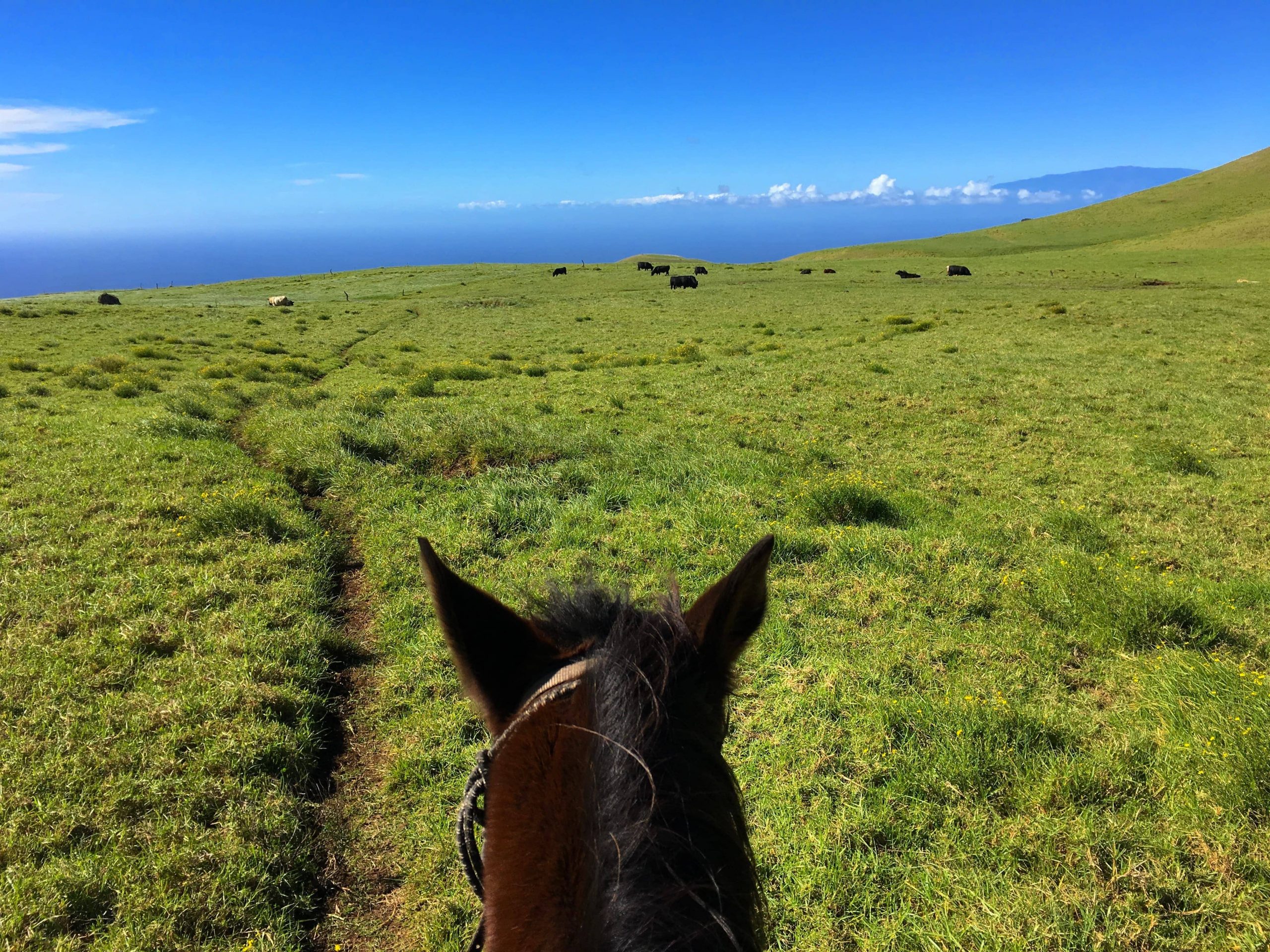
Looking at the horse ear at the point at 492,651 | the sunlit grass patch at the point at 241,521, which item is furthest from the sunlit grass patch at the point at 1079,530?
the sunlit grass patch at the point at 241,521

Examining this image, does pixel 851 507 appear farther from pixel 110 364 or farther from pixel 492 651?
pixel 110 364

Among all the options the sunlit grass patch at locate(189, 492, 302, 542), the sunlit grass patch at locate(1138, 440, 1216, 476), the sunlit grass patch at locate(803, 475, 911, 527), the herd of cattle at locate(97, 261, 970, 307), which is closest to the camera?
the sunlit grass patch at locate(189, 492, 302, 542)

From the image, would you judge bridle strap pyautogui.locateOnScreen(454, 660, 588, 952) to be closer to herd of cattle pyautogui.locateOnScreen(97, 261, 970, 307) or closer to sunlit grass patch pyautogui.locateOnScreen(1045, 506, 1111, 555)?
sunlit grass patch pyautogui.locateOnScreen(1045, 506, 1111, 555)

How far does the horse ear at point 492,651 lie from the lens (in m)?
1.45

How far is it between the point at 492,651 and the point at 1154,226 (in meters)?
99.5

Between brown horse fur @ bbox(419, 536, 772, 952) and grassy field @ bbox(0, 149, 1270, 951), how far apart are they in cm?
52

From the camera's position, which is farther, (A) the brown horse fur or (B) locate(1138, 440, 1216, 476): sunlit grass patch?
(B) locate(1138, 440, 1216, 476): sunlit grass patch

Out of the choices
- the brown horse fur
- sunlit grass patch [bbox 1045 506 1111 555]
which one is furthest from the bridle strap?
sunlit grass patch [bbox 1045 506 1111 555]

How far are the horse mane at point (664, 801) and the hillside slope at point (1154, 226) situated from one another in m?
72.9

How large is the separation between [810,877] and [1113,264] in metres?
61.6

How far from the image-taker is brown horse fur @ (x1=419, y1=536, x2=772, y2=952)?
38.0 inches

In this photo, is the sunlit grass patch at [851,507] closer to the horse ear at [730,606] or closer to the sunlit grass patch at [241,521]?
the horse ear at [730,606]

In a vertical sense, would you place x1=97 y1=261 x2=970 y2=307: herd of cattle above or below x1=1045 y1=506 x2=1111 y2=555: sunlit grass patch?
above

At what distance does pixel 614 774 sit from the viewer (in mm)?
1093
